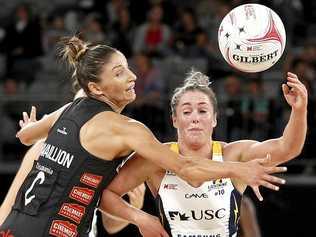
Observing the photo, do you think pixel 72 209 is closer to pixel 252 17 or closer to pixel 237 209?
pixel 237 209

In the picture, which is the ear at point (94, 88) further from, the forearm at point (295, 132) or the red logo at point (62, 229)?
the forearm at point (295, 132)

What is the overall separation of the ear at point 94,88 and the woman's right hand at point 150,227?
2.45ft

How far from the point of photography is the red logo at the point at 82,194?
4.43 m

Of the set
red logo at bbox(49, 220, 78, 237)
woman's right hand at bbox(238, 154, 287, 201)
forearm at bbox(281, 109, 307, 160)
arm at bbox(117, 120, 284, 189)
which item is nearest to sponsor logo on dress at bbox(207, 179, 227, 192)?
arm at bbox(117, 120, 284, 189)

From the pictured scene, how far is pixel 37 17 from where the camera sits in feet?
36.1

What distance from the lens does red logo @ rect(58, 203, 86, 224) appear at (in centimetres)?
443

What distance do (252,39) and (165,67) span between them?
17.1 feet

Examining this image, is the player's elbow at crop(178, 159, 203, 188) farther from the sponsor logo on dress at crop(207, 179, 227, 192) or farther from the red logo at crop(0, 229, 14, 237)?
the red logo at crop(0, 229, 14, 237)

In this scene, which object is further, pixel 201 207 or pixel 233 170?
pixel 201 207

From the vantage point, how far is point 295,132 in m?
4.44

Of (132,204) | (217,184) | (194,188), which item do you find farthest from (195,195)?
(132,204)

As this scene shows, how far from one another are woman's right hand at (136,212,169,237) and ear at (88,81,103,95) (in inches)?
29.5

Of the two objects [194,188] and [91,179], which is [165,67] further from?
[91,179]

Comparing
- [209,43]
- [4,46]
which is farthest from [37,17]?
[209,43]
